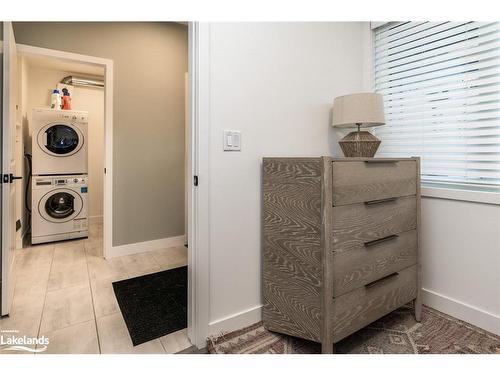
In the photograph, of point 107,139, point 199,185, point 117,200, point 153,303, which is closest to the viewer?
point 199,185

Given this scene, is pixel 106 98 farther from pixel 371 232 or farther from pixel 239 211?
pixel 371 232

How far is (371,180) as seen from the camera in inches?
54.4

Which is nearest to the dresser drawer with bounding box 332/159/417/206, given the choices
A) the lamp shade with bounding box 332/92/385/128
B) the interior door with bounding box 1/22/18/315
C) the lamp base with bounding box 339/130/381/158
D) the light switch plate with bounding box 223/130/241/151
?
the lamp base with bounding box 339/130/381/158

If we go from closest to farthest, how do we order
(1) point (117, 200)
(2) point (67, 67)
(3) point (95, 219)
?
(1) point (117, 200), (2) point (67, 67), (3) point (95, 219)

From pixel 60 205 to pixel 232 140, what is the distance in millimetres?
3024

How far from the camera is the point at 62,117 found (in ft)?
11.1

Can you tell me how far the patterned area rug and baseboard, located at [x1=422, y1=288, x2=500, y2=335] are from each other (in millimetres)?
38

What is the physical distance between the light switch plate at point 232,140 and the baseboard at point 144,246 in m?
2.02

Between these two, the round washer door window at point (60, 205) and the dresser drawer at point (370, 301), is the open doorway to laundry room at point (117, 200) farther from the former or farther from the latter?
the dresser drawer at point (370, 301)

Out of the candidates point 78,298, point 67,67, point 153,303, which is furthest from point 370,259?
point 67,67

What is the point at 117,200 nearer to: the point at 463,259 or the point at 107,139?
the point at 107,139

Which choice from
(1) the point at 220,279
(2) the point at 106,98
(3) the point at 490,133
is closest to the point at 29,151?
(2) the point at 106,98

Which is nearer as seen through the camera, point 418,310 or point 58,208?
point 418,310
